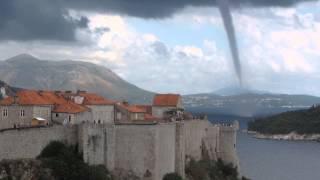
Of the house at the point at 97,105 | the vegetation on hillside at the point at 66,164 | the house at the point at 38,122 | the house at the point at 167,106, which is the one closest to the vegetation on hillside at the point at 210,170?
the house at the point at 167,106

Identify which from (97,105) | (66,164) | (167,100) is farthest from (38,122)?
(167,100)

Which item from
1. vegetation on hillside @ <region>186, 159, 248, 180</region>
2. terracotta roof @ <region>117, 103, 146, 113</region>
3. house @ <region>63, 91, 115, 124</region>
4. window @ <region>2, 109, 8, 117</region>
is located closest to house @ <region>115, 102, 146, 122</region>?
terracotta roof @ <region>117, 103, 146, 113</region>

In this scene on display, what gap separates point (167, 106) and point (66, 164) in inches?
1078

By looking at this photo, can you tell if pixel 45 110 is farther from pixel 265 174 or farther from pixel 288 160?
pixel 288 160

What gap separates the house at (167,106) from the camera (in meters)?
76.9

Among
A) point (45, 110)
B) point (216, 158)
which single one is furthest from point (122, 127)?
point (216, 158)

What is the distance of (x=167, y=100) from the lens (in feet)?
255

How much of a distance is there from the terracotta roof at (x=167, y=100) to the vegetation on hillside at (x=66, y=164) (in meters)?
25.9

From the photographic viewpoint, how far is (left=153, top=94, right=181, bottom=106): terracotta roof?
77250 mm

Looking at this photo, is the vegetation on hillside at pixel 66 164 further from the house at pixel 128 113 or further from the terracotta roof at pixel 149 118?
the house at pixel 128 113

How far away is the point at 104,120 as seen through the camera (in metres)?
67.8

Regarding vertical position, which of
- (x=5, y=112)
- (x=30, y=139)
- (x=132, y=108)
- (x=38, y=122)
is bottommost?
(x=30, y=139)

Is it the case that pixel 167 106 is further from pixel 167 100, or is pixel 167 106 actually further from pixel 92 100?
pixel 92 100

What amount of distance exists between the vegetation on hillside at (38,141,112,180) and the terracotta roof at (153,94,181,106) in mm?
25944
